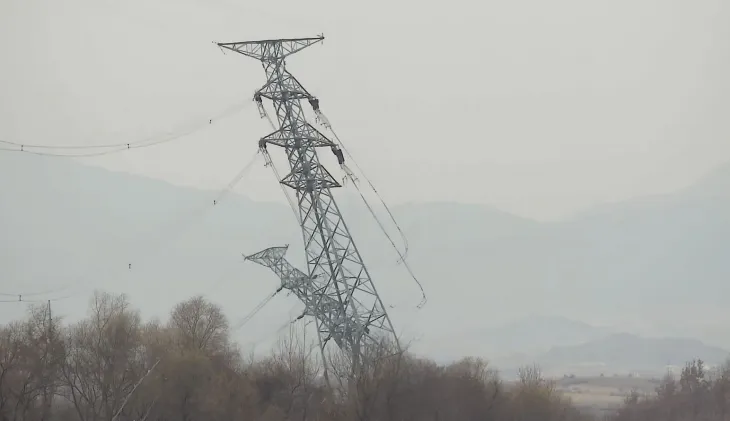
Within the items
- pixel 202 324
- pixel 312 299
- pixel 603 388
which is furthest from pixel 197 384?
pixel 603 388

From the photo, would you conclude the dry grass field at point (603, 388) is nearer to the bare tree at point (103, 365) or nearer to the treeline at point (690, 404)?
the treeline at point (690, 404)

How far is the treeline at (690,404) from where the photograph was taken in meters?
65.5

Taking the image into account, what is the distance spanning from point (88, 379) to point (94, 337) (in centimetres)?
288

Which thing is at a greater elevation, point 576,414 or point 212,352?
point 212,352

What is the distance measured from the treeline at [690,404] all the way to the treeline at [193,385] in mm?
17567

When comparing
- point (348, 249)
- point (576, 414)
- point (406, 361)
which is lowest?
point (576, 414)

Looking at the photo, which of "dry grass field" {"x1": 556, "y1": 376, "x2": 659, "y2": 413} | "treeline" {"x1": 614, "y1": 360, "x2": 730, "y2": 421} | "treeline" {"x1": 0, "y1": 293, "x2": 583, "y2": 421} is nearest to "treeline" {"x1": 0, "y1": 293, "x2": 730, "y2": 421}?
"treeline" {"x1": 0, "y1": 293, "x2": 583, "y2": 421}

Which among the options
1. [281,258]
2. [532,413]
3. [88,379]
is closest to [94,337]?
[88,379]

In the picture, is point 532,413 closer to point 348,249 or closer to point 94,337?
point 348,249

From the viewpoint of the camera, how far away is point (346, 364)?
1647 inches

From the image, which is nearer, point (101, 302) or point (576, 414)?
point (101, 302)

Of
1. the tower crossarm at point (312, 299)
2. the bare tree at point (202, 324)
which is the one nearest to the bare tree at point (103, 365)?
the bare tree at point (202, 324)

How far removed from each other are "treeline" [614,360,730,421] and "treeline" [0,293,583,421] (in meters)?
17.6

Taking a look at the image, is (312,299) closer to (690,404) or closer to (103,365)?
(103,365)
